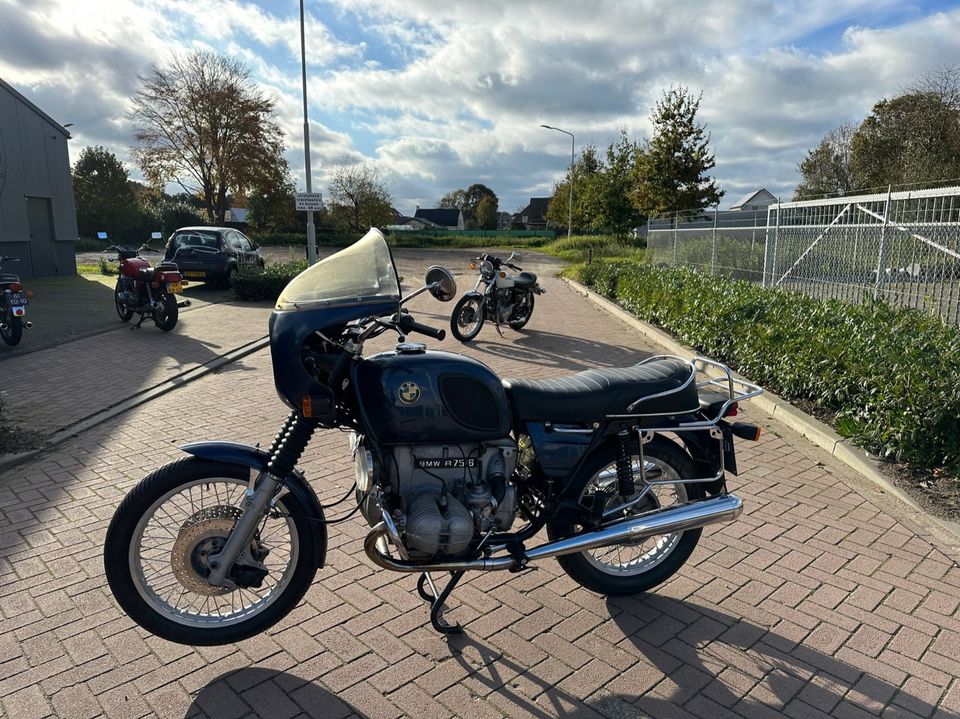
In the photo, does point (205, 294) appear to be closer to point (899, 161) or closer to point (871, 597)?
point (871, 597)

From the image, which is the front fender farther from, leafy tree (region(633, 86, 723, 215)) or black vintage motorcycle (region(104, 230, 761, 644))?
leafy tree (region(633, 86, 723, 215))

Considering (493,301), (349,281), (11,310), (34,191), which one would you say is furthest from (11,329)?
(34,191)

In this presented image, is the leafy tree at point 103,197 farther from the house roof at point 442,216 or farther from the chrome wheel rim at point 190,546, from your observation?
the house roof at point 442,216

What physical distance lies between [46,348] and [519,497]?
8.96m

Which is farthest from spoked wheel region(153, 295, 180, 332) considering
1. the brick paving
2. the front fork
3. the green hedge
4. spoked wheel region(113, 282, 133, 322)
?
the front fork

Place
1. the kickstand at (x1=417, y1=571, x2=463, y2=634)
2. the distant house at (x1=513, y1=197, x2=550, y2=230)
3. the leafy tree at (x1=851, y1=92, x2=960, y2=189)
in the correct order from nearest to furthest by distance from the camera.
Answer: the kickstand at (x1=417, y1=571, x2=463, y2=634) < the leafy tree at (x1=851, y1=92, x2=960, y2=189) < the distant house at (x1=513, y1=197, x2=550, y2=230)

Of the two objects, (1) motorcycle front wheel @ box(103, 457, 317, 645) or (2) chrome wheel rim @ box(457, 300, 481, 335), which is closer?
(1) motorcycle front wheel @ box(103, 457, 317, 645)

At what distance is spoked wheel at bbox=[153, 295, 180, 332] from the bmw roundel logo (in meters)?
9.48

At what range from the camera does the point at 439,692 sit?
271 cm

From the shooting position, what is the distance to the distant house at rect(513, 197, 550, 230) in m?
92.8

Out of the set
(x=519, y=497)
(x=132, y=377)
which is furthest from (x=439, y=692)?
(x=132, y=377)

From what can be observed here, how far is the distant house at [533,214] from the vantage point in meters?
92.8

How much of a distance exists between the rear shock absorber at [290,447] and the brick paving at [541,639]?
2.72 ft

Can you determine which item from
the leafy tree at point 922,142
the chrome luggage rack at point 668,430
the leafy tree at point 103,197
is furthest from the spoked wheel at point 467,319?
the leafy tree at point 103,197
